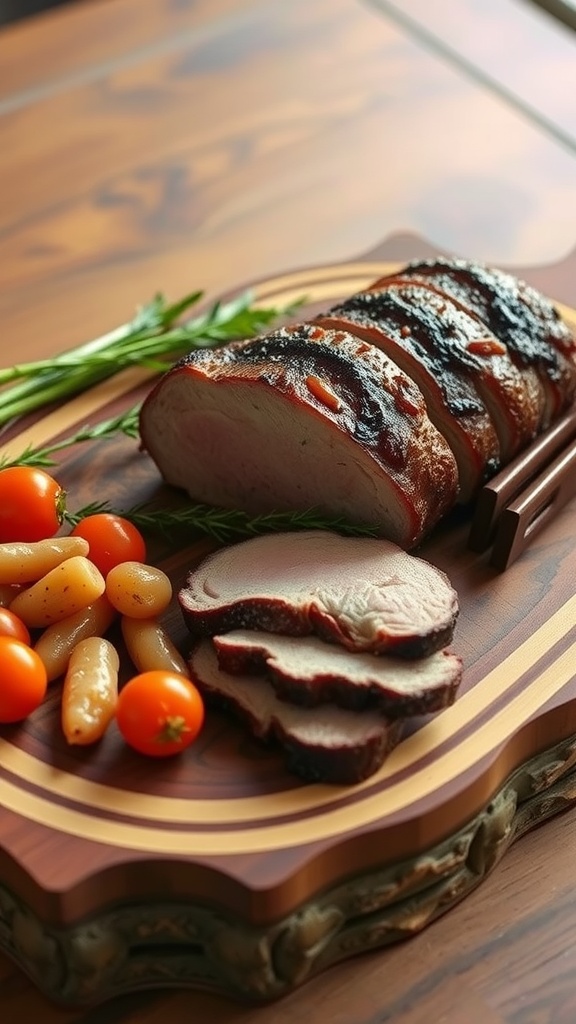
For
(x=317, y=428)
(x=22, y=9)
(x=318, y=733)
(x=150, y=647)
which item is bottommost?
(x=22, y=9)

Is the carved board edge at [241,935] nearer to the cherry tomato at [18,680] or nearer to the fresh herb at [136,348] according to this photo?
the cherry tomato at [18,680]

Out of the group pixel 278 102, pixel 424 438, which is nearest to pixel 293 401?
pixel 424 438

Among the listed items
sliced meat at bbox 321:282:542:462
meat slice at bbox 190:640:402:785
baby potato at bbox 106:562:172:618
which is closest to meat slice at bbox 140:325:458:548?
sliced meat at bbox 321:282:542:462

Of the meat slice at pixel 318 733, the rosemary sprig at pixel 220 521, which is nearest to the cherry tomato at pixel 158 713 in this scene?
the meat slice at pixel 318 733

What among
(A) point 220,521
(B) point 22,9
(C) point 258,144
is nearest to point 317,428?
(A) point 220,521

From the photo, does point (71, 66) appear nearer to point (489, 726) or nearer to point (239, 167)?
point (239, 167)

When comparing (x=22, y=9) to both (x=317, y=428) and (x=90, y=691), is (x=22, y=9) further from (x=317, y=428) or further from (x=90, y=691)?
(x=90, y=691)
